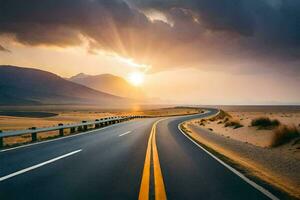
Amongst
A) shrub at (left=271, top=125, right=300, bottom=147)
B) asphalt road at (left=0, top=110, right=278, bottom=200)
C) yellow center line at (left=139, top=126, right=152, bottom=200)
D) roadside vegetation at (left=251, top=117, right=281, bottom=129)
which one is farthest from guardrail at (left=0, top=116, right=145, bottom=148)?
roadside vegetation at (left=251, top=117, right=281, bottom=129)

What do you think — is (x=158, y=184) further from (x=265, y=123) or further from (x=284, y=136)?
(x=265, y=123)

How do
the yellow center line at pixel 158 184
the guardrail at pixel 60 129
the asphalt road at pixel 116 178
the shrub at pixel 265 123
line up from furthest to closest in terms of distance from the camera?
the shrub at pixel 265 123 → the guardrail at pixel 60 129 → the asphalt road at pixel 116 178 → the yellow center line at pixel 158 184

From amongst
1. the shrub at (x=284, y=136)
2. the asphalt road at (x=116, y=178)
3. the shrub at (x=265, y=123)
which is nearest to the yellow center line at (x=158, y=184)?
the asphalt road at (x=116, y=178)

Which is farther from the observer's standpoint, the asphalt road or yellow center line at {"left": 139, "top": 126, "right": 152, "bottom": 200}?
the asphalt road

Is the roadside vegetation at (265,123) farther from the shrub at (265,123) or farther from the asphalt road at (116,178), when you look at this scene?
the asphalt road at (116,178)

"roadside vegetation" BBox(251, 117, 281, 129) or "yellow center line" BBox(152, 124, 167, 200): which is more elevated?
"roadside vegetation" BBox(251, 117, 281, 129)

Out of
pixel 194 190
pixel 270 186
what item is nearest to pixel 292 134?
pixel 270 186

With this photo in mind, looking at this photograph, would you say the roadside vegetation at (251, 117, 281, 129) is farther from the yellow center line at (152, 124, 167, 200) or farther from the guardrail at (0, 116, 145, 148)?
the yellow center line at (152, 124, 167, 200)

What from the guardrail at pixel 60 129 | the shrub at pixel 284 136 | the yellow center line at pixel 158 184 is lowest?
the yellow center line at pixel 158 184

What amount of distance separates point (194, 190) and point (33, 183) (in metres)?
3.59

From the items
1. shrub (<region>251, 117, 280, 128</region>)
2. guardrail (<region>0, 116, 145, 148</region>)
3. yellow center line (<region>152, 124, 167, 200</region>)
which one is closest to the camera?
yellow center line (<region>152, 124, 167, 200</region>)

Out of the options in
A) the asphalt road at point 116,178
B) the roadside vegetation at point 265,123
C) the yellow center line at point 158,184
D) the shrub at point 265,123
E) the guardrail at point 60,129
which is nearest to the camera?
the yellow center line at point 158,184

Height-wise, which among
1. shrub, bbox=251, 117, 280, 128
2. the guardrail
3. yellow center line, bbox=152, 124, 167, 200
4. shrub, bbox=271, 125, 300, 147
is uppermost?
the guardrail

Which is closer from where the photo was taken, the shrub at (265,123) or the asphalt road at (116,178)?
the asphalt road at (116,178)
